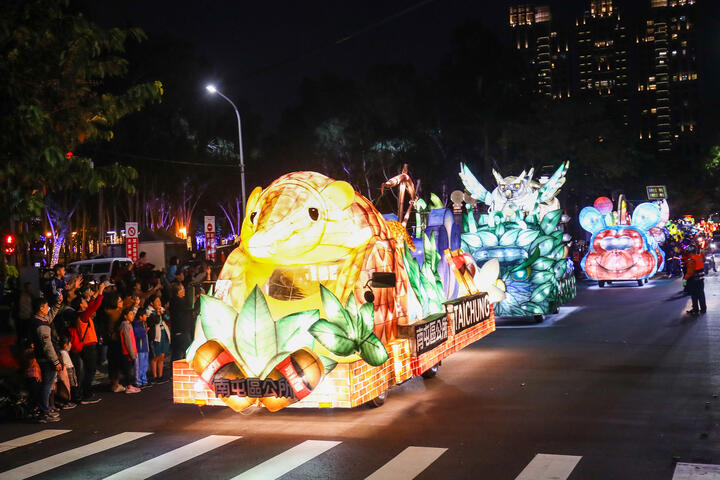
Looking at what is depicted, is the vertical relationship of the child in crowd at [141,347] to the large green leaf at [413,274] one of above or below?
below

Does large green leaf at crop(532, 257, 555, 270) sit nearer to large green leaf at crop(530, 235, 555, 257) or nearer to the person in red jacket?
large green leaf at crop(530, 235, 555, 257)

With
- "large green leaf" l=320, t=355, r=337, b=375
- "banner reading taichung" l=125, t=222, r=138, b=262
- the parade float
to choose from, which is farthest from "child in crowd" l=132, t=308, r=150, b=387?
"banner reading taichung" l=125, t=222, r=138, b=262

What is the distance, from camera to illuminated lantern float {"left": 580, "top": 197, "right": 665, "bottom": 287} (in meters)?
31.9

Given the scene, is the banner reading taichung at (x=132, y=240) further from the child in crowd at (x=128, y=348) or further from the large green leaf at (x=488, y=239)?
the child in crowd at (x=128, y=348)

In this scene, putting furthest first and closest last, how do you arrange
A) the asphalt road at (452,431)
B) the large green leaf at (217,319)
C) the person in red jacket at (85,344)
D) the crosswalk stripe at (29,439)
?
the person in red jacket at (85,344)
the crosswalk stripe at (29,439)
the large green leaf at (217,319)
the asphalt road at (452,431)

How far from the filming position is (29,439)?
32.2ft

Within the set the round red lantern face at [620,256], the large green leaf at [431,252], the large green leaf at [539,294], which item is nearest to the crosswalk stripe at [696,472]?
the large green leaf at [431,252]

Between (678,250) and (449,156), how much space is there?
49.8 feet

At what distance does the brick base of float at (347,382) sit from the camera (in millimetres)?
9102

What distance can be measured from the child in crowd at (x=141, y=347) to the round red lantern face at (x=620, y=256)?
23.2 m

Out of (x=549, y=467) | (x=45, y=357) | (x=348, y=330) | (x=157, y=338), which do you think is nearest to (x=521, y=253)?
(x=157, y=338)

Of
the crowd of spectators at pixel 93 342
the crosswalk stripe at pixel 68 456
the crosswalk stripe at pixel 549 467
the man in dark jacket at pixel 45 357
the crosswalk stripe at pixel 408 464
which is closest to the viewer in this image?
the crosswalk stripe at pixel 549 467

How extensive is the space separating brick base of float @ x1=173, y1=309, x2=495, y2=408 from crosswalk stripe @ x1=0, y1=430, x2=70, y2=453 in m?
1.73

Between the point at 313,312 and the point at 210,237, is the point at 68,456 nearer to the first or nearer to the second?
the point at 313,312
